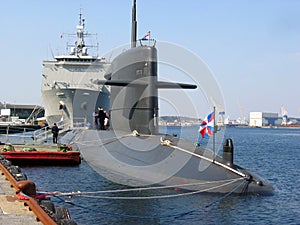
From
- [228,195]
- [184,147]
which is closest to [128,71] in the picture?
[184,147]

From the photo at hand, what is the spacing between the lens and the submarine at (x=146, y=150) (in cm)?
1188

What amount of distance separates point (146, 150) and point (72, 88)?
89.3ft

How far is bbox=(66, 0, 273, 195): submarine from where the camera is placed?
1188cm

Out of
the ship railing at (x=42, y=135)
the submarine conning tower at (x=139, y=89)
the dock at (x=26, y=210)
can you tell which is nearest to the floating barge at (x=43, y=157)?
the submarine conning tower at (x=139, y=89)

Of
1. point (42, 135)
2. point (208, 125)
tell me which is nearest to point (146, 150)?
point (208, 125)

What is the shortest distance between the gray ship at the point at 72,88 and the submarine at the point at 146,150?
2045 centimetres

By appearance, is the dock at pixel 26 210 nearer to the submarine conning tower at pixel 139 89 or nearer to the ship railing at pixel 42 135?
the submarine conning tower at pixel 139 89

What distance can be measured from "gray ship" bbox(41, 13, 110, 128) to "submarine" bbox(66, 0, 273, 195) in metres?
20.5

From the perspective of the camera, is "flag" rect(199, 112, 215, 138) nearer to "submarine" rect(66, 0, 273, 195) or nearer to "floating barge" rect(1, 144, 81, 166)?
"submarine" rect(66, 0, 273, 195)

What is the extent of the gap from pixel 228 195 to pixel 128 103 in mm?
6985

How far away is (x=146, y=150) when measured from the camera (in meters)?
14.6

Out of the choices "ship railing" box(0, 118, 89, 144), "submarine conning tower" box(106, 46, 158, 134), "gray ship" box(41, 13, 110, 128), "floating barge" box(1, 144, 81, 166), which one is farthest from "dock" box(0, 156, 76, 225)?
"gray ship" box(41, 13, 110, 128)

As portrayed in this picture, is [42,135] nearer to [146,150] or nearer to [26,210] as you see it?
[146,150]

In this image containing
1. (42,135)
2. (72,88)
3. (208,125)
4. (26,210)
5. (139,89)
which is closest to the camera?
(26,210)
